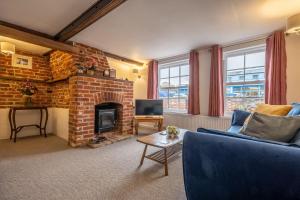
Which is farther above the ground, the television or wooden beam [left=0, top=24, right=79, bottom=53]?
wooden beam [left=0, top=24, right=79, bottom=53]

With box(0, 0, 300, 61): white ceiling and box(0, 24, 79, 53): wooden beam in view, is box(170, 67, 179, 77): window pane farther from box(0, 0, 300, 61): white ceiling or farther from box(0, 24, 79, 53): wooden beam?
box(0, 24, 79, 53): wooden beam

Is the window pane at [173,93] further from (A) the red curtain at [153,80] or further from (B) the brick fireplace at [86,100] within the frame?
(B) the brick fireplace at [86,100]

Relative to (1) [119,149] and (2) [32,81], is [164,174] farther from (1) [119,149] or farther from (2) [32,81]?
(2) [32,81]

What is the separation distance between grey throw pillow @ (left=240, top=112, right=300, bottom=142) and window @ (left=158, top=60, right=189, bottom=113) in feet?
9.14

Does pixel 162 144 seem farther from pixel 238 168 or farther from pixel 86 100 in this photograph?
pixel 86 100

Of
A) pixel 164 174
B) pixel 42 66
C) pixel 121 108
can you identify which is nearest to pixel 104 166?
pixel 164 174

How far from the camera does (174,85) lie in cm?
475

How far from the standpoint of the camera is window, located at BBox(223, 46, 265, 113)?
3.34m

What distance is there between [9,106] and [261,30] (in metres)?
5.51

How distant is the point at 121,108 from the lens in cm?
409

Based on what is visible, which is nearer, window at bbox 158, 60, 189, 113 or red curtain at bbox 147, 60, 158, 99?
window at bbox 158, 60, 189, 113

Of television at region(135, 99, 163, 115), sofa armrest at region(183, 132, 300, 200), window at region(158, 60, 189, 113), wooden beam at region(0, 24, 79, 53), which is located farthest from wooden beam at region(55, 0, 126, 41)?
window at region(158, 60, 189, 113)

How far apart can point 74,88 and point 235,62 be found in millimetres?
3570

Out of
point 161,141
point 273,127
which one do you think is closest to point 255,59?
point 273,127
